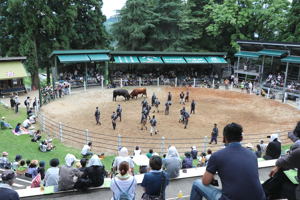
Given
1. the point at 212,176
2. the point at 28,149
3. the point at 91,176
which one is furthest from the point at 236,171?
the point at 28,149

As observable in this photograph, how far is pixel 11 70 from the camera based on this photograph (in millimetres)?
28141

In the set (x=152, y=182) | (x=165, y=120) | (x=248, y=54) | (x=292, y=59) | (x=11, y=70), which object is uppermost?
(x=248, y=54)

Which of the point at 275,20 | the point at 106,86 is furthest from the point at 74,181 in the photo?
the point at 275,20

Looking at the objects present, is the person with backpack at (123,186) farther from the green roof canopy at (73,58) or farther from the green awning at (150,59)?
the green awning at (150,59)

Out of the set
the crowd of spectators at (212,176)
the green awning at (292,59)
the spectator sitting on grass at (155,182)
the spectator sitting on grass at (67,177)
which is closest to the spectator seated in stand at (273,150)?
the crowd of spectators at (212,176)

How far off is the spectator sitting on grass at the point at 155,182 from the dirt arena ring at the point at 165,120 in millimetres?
8528

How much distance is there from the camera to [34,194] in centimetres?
695

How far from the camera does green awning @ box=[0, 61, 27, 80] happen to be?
1085 inches

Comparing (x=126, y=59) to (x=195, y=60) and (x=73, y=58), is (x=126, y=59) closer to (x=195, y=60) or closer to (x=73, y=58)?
(x=73, y=58)

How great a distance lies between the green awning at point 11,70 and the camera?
27562mm

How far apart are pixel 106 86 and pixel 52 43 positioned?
792 centimetres

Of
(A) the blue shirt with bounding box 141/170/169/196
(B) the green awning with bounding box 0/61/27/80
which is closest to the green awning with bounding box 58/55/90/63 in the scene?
(B) the green awning with bounding box 0/61/27/80

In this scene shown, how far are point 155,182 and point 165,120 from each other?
606 inches

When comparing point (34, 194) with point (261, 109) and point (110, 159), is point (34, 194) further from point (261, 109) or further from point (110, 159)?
point (261, 109)
